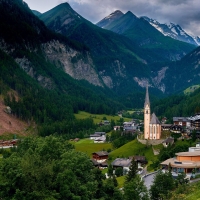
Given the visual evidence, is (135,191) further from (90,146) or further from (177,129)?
(90,146)

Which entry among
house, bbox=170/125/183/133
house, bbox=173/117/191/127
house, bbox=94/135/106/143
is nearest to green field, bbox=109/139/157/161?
house, bbox=170/125/183/133

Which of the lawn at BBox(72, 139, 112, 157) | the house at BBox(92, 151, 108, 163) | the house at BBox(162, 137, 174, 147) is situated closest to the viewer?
the house at BBox(162, 137, 174, 147)

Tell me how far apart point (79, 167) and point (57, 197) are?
7.90 meters

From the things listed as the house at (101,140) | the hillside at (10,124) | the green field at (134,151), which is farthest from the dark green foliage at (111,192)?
the hillside at (10,124)

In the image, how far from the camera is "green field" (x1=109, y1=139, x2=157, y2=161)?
3879 inches

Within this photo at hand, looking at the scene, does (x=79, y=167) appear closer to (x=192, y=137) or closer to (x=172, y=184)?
(x=172, y=184)

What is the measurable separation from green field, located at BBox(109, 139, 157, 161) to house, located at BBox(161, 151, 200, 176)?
2252cm

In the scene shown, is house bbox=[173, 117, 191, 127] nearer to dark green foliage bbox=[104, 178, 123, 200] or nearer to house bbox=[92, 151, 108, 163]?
house bbox=[92, 151, 108, 163]

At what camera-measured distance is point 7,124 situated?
16612 centimetres

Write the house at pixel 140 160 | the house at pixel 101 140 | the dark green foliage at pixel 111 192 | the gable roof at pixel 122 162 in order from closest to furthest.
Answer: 1. the dark green foliage at pixel 111 192
2. the gable roof at pixel 122 162
3. the house at pixel 140 160
4. the house at pixel 101 140

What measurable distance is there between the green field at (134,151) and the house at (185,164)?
22.5m

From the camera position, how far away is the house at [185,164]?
67.8 metres

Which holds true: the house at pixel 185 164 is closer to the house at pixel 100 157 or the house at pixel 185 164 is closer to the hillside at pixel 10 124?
the house at pixel 100 157

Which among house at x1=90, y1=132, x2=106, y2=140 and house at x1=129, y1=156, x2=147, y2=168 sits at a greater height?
house at x1=90, y1=132, x2=106, y2=140
